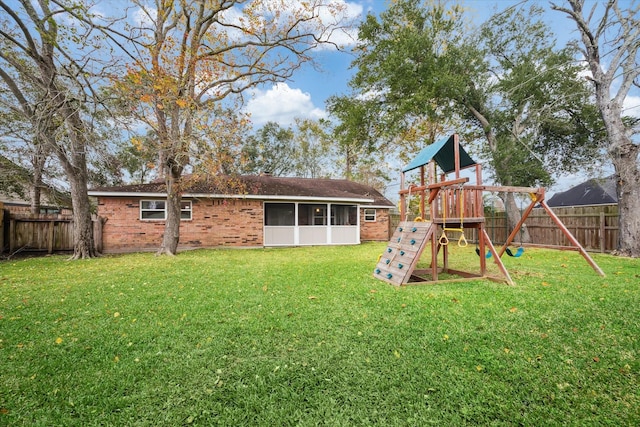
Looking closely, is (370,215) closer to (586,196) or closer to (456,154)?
(456,154)

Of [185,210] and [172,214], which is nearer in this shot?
[172,214]

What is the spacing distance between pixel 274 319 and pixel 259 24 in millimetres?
12116

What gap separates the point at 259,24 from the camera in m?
11.5

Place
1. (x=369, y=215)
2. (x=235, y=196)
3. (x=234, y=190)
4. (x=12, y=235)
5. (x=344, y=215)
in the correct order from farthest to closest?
1. (x=369, y=215)
2. (x=344, y=215)
3. (x=234, y=190)
4. (x=235, y=196)
5. (x=12, y=235)

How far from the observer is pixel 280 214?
50.5ft

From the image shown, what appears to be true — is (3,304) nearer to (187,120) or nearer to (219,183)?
(219,183)

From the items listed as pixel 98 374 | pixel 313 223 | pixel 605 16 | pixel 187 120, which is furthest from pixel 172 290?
pixel 605 16

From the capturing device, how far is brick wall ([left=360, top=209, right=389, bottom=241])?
17891 mm

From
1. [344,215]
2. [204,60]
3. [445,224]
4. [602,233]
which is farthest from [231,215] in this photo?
[602,233]

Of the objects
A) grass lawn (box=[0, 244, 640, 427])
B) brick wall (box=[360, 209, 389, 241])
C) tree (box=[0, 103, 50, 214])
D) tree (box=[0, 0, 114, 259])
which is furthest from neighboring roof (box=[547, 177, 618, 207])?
tree (box=[0, 103, 50, 214])

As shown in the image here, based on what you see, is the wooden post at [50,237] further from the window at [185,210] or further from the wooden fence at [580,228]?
the wooden fence at [580,228]

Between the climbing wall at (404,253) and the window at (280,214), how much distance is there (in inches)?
361

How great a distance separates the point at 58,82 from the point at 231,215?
744 centimetres

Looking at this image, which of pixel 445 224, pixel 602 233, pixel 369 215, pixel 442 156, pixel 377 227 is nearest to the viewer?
pixel 445 224
